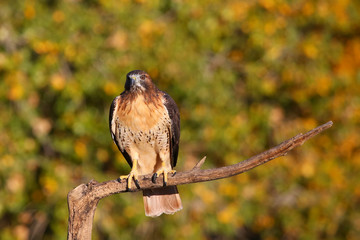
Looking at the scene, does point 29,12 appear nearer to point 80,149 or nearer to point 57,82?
point 57,82

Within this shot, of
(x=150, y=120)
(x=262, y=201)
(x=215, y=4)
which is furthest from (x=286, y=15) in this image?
(x=150, y=120)

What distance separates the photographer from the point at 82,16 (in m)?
7.02

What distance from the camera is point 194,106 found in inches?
302

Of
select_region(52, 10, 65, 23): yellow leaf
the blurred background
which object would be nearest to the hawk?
the blurred background

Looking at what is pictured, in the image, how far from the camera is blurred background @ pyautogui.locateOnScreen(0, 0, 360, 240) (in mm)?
6973

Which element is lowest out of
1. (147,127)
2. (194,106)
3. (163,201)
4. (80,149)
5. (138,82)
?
(163,201)

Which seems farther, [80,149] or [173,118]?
[80,149]

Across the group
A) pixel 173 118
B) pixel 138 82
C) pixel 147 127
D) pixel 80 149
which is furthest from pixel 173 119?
pixel 80 149

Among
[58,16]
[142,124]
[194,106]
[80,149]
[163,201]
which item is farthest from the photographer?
[194,106]

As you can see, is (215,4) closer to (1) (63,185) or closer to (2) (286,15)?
(2) (286,15)

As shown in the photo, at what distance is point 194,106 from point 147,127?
274 centimetres

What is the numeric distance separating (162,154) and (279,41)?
137 inches

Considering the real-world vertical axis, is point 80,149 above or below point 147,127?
above

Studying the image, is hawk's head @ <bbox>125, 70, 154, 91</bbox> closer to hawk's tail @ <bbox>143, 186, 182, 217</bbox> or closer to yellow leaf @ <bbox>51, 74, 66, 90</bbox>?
hawk's tail @ <bbox>143, 186, 182, 217</bbox>
